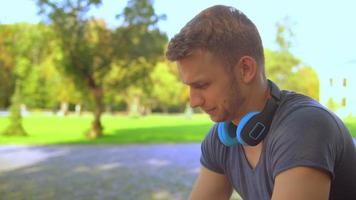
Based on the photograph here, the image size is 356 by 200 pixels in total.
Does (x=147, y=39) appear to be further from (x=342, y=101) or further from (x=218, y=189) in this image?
(x=218, y=189)

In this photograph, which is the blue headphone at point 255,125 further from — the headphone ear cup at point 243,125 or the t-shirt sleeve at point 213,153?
the t-shirt sleeve at point 213,153

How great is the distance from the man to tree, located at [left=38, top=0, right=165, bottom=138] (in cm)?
2085

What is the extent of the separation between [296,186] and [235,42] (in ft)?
1.40

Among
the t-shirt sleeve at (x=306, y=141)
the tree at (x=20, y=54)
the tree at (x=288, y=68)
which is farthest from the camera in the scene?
the tree at (x=20, y=54)

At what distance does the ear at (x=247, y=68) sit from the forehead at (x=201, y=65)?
0.19ft

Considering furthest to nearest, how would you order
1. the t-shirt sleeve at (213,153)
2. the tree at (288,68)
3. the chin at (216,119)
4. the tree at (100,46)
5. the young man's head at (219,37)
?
→ the tree at (288,68), the tree at (100,46), the t-shirt sleeve at (213,153), the chin at (216,119), the young man's head at (219,37)

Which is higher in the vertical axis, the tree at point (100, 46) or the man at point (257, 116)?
the tree at point (100, 46)

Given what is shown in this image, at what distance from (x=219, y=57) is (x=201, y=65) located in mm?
55

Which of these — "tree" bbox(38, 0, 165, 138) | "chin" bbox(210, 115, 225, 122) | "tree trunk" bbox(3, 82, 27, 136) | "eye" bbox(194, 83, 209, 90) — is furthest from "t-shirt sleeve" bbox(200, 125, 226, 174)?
"tree trunk" bbox(3, 82, 27, 136)

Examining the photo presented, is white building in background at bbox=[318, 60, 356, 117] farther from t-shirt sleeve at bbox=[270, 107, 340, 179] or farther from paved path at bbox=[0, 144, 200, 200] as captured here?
t-shirt sleeve at bbox=[270, 107, 340, 179]

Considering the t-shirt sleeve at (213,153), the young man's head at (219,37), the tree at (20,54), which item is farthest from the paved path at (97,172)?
the tree at (20,54)

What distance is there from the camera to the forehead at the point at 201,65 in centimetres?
139

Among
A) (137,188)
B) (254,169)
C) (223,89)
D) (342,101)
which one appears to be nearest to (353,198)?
(254,169)

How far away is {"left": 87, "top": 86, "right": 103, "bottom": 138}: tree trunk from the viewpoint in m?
22.7
